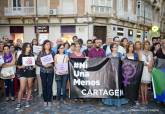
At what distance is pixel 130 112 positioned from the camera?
9.88 meters

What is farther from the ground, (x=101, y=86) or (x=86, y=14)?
(x=86, y=14)

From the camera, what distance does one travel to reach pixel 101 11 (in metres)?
35.8

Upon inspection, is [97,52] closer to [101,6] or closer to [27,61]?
[27,61]

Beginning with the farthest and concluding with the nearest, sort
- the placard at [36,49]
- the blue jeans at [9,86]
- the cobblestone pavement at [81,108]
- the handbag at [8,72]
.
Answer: the placard at [36,49] < the blue jeans at [9,86] < the handbag at [8,72] < the cobblestone pavement at [81,108]

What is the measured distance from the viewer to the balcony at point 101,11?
115 feet

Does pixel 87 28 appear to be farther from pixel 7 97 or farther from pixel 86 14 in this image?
pixel 7 97

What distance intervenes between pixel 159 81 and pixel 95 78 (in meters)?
1.83

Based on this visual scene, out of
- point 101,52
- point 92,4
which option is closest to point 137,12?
point 92,4

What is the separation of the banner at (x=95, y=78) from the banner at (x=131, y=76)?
0.48ft

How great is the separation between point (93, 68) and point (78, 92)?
83 cm

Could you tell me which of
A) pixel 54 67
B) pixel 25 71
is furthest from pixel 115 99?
pixel 25 71

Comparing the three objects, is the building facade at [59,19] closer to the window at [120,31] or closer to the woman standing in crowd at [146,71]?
the window at [120,31]


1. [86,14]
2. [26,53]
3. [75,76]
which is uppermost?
[86,14]

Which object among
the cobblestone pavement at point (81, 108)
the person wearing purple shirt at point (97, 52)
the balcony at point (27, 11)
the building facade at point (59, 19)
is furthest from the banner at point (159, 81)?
the balcony at point (27, 11)
